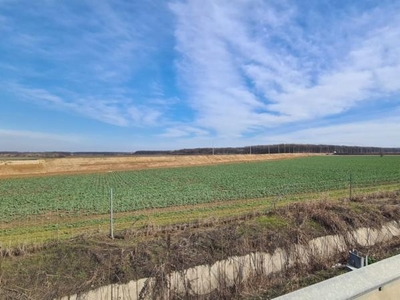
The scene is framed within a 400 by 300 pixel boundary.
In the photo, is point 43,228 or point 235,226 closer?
point 235,226

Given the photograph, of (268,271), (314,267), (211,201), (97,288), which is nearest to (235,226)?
(268,271)

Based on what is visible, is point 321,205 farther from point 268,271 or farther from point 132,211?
point 132,211

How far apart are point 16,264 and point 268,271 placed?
5777 mm

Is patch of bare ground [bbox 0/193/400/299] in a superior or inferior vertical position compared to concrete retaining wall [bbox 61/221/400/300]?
superior

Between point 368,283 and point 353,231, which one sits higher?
point 368,283

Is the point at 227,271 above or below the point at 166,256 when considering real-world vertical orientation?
below

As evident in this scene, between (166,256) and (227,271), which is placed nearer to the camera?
(166,256)

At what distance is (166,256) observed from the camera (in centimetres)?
661

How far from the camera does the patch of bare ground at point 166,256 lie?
18.8 ft

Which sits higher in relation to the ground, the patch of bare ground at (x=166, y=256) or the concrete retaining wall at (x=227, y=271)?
the patch of bare ground at (x=166, y=256)

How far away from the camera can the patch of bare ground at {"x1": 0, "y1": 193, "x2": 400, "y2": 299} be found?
5.72m

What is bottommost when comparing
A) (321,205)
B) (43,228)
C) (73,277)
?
(43,228)

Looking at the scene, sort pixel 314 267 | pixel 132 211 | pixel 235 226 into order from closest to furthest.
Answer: pixel 314 267 < pixel 235 226 < pixel 132 211

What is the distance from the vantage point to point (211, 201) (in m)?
19.9
